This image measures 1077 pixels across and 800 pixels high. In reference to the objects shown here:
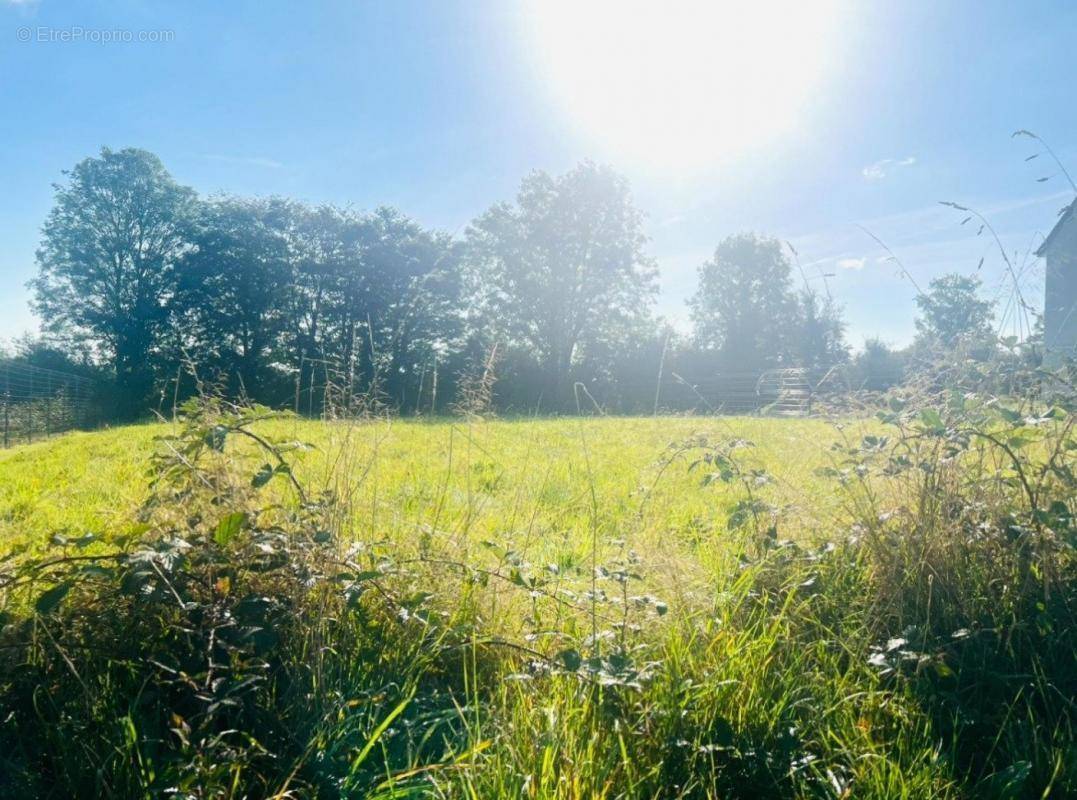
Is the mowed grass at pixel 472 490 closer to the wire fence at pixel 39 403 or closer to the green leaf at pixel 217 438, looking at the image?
the green leaf at pixel 217 438

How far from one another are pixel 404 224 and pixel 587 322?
10.5m

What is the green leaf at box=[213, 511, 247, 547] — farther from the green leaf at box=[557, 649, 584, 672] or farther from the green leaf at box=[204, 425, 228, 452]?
the green leaf at box=[557, 649, 584, 672]

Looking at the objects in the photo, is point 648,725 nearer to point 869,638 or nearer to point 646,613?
point 646,613

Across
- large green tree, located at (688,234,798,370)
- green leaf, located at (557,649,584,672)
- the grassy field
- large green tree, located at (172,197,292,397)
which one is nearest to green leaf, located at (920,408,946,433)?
the grassy field

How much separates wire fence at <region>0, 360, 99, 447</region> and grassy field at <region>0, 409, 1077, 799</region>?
14.0 meters

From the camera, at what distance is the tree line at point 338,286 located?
746 inches

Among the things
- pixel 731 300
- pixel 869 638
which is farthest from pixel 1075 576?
pixel 731 300

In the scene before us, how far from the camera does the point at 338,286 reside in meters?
21.8

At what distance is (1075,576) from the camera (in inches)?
92.7

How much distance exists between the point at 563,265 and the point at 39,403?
24159mm

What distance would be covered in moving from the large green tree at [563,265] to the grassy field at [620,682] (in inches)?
1151

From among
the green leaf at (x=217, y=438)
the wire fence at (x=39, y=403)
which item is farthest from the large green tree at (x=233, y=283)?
the green leaf at (x=217, y=438)

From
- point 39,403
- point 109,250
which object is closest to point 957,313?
point 39,403

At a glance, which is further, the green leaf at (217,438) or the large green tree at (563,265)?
the large green tree at (563,265)
